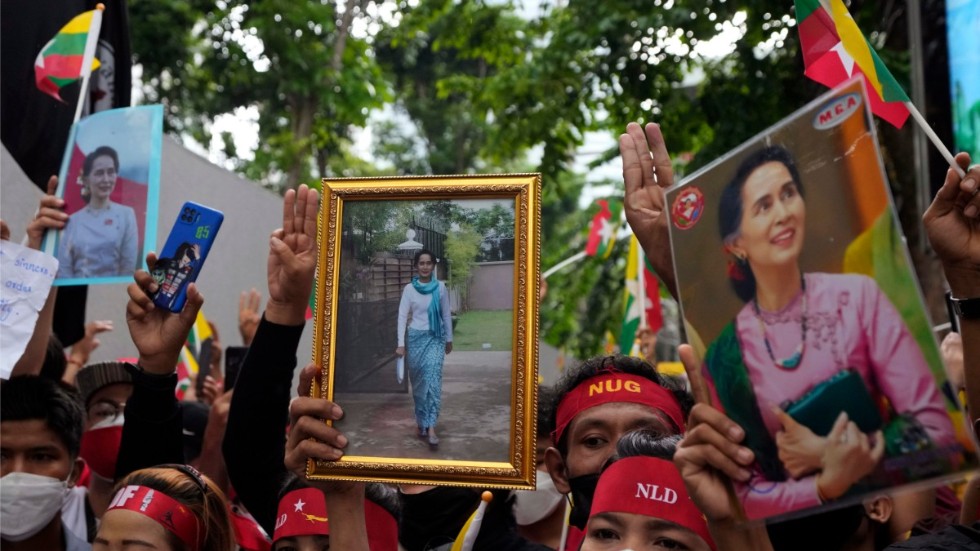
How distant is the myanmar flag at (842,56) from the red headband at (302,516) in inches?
72.3

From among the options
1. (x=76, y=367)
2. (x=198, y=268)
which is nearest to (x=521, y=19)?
(x=76, y=367)

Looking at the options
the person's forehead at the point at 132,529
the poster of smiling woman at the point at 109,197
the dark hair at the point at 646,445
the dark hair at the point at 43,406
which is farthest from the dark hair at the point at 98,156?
the dark hair at the point at 646,445

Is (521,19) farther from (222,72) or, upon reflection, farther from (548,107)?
(222,72)

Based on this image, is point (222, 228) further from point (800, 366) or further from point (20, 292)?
point (800, 366)

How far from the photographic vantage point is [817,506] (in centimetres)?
164

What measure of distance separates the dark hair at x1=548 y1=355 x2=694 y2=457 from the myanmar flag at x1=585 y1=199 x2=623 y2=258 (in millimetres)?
8633

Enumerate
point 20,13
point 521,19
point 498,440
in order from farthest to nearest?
point 521,19 → point 20,13 → point 498,440

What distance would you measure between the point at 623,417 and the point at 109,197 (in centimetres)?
193

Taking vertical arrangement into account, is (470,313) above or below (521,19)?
below

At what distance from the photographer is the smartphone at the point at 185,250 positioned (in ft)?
9.65

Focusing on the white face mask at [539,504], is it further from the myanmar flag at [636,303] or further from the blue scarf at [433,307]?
the myanmar flag at [636,303]

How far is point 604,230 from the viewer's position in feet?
40.0

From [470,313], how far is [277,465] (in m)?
1.01

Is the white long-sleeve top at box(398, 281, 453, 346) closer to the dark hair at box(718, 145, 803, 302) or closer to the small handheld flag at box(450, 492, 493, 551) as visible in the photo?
the small handheld flag at box(450, 492, 493, 551)
